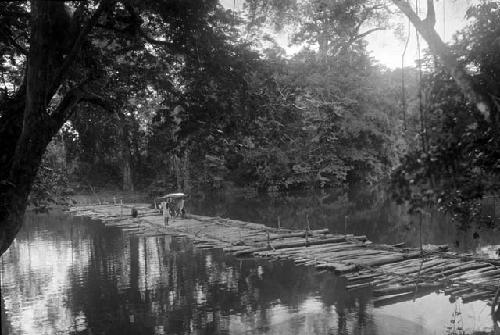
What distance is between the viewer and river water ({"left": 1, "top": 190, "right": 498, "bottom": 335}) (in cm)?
1067

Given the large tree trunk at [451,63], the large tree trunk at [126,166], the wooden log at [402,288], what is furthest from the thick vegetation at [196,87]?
the large tree trunk at [126,166]

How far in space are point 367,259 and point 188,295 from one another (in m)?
5.34

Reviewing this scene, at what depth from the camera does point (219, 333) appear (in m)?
10.3

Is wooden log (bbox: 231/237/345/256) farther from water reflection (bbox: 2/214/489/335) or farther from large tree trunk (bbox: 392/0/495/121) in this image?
large tree trunk (bbox: 392/0/495/121)

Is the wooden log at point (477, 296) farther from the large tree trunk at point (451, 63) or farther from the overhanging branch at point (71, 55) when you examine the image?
the overhanging branch at point (71, 55)

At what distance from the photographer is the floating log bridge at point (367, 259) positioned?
39.5 feet

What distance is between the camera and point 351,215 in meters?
28.5

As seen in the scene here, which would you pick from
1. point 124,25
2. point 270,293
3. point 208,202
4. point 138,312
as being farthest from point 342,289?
point 208,202

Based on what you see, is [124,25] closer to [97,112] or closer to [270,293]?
[97,112]

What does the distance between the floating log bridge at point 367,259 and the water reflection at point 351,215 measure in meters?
1.05

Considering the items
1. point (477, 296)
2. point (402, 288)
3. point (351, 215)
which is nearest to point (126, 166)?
point (351, 215)

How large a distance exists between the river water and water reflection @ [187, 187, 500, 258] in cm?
20

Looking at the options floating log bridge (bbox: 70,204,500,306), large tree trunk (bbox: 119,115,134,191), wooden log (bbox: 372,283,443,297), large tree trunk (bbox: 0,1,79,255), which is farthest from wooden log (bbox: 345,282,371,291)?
large tree trunk (bbox: 119,115,134,191)

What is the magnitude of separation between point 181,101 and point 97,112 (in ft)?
15.3
